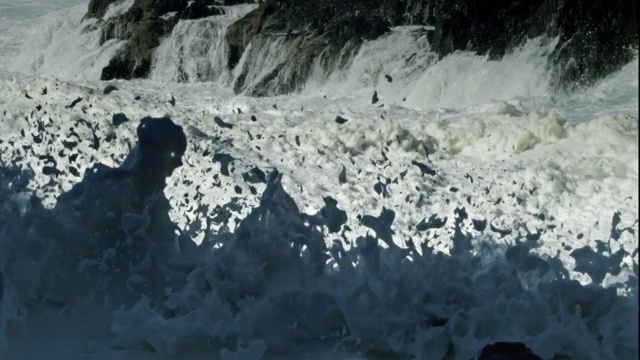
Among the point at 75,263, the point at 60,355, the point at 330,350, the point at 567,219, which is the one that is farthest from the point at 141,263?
the point at 567,219

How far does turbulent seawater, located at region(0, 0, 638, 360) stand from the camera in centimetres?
520

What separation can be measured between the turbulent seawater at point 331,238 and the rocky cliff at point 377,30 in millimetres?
930

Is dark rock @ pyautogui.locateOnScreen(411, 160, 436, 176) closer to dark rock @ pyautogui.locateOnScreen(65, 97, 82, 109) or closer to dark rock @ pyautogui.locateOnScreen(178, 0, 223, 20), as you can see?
dark rock @ pyautogui.locateOnScreen(65, 97, 82, 109)

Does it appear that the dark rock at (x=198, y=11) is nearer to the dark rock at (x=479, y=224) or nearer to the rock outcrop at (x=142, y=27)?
the rock outcrop at (x=142, y=27)

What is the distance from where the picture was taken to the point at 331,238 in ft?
19.3

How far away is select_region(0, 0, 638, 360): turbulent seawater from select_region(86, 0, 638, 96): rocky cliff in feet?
3.05

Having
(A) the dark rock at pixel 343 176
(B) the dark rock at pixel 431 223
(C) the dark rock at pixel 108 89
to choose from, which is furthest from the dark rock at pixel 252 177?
(C) the dark rock at pixel 108 89

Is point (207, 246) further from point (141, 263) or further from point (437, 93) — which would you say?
point (437, 93)

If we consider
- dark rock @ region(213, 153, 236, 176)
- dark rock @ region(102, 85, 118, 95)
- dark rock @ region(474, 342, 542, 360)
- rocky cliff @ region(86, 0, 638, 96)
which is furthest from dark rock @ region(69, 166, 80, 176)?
rocky cliff @ region(86, 0, 638, 96)

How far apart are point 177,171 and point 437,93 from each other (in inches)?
161

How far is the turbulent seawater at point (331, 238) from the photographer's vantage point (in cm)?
520

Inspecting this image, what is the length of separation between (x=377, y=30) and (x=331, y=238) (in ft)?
25.4

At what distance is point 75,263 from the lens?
5.71m

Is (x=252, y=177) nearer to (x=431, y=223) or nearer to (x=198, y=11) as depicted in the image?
(x=431, y=223)
